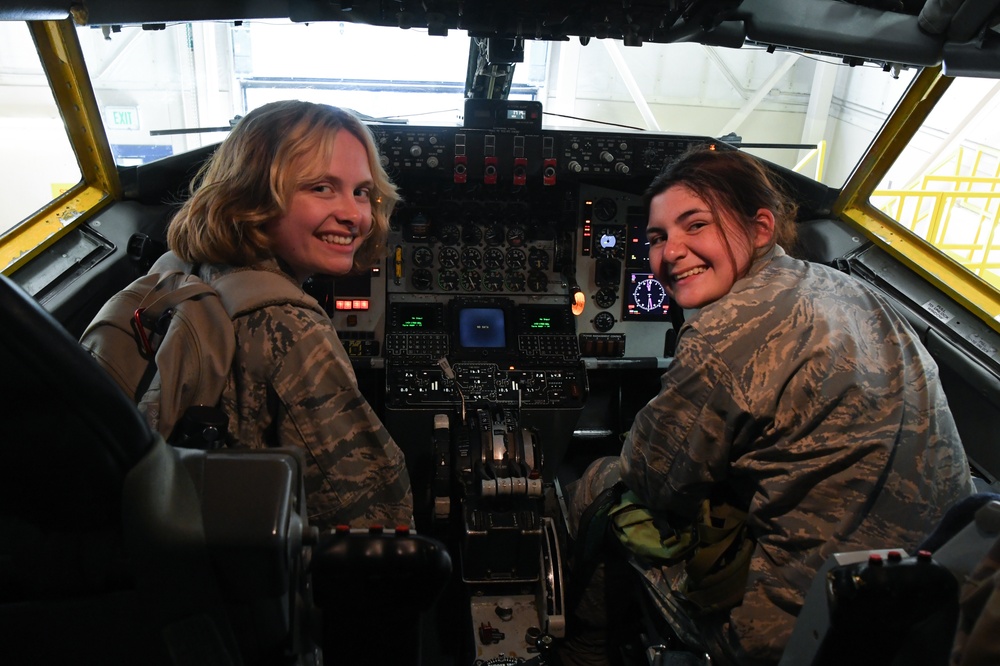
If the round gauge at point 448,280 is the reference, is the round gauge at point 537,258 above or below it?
above

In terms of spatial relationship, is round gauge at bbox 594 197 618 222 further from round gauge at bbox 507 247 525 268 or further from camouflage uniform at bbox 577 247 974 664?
camouflage uniform at bbox 577 247 974 664

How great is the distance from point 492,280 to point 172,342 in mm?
2149

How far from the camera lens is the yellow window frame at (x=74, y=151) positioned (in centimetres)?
256

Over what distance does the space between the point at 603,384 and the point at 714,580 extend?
1885mm

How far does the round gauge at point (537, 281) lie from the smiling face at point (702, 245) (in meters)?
1.42

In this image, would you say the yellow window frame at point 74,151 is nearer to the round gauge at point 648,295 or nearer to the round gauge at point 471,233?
the round gauge at point 471,233

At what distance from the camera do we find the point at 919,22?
2521 millimetres

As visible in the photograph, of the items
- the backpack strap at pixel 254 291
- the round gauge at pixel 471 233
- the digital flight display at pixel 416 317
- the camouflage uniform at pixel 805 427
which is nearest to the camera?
the backpack strap at pixel 254 291

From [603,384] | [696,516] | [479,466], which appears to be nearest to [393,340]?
[479,466]

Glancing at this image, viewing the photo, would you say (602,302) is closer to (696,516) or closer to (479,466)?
(479,466)

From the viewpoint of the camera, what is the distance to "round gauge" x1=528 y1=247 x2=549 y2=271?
337 cm

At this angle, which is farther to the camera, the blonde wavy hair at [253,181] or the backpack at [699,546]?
the backpack at [699,546]

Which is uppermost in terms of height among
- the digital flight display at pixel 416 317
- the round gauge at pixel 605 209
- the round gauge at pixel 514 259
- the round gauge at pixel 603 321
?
the round gauge at pixel 605 209

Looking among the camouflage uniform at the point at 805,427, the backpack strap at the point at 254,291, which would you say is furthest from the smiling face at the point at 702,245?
the backpack strap at the point at 254,291
